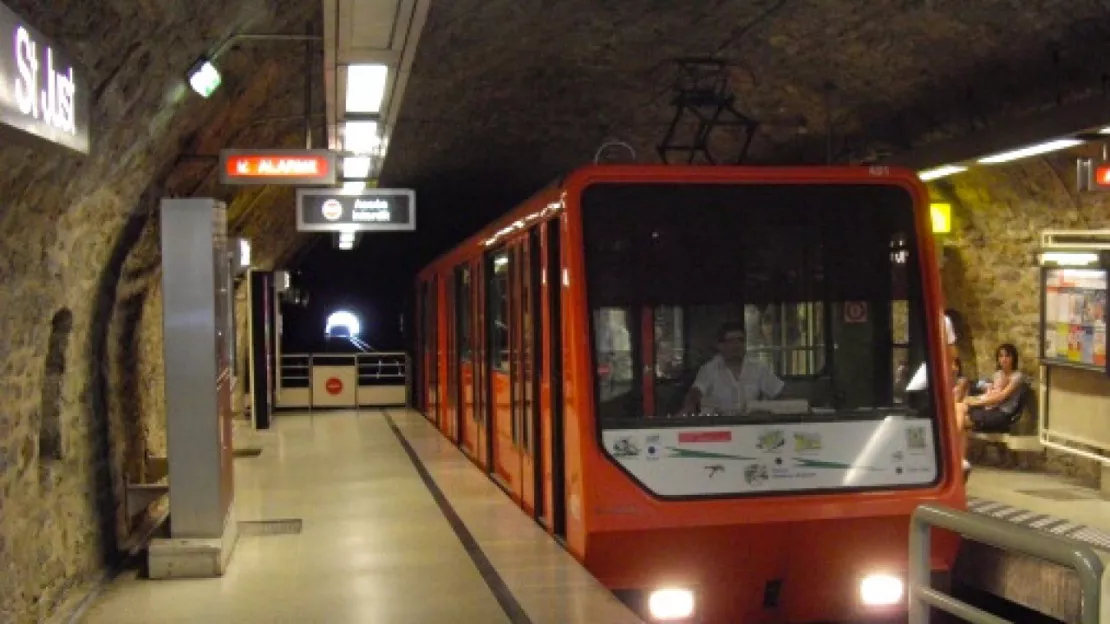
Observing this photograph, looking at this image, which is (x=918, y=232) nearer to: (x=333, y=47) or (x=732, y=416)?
(x=732, y=416)

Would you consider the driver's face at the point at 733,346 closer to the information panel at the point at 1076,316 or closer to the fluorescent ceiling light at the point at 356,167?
the information panel at the point at 1076,316

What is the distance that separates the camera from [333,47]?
6.64 meters

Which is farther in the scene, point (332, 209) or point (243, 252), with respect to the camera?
point (332, 209)

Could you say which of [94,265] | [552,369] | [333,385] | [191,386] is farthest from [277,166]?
[333,385]

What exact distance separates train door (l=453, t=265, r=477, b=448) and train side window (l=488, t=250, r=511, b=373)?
1486mm

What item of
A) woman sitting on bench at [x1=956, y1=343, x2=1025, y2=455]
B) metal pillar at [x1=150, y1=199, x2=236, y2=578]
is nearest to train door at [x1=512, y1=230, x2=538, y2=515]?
metal pillar at [x1=150, y1=199, x2=236, y2=578]

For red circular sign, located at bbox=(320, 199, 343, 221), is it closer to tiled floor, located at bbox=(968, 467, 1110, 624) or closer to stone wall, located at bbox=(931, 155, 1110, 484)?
stone wall, located at bbox=(931, 155, 1110, 484)

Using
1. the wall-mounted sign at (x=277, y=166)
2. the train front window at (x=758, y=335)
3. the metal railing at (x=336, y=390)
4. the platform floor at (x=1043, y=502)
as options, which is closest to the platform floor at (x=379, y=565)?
the train front window at (x=758, y=335)

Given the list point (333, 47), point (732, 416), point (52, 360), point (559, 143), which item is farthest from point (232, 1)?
point (559, 143)

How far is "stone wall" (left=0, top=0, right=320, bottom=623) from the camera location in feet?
19.0

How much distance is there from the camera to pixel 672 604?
6219 mm

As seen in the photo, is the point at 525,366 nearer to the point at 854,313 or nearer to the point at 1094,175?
the point at 854,313

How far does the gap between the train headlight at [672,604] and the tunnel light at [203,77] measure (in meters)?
4.08

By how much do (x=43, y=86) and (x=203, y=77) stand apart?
127 inches
